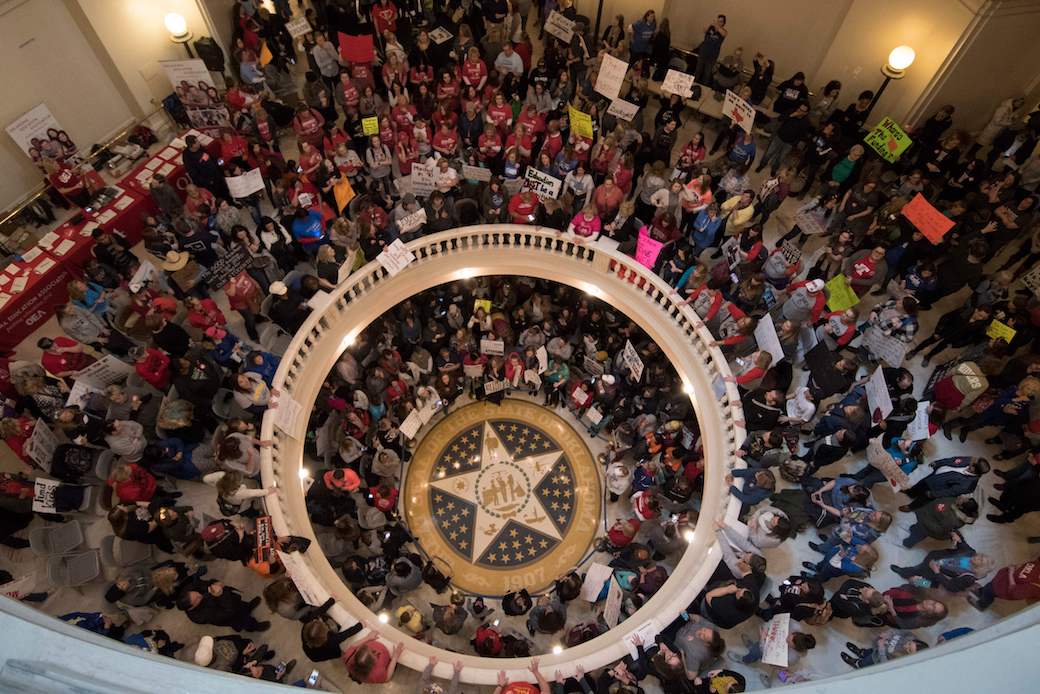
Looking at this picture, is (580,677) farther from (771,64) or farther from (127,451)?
(771,64)

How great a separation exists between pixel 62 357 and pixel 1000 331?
1752 centimetres

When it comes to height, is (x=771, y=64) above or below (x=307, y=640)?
above

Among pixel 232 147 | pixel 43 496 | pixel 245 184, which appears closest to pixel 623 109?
pixel 245 184

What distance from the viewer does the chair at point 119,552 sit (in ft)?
32.8

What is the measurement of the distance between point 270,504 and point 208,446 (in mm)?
1708

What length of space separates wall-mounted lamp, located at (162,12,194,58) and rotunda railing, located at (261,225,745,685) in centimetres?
850

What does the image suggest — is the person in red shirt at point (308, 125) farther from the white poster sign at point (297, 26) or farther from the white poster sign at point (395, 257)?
the white poster sign at point (395, 257)

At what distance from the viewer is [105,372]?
11164 millimetres

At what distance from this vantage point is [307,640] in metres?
9.37

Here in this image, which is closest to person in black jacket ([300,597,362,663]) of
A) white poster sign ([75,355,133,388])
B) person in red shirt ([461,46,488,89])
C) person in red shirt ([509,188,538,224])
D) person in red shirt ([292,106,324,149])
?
white poster sign ([75,355,133,388])

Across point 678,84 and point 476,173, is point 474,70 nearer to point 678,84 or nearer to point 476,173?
point 476,173

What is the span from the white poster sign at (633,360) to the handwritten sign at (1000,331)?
657 cm

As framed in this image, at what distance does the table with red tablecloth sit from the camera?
41.3 ft

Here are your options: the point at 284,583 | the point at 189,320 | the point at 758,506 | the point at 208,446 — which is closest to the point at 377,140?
the point at 189,320
